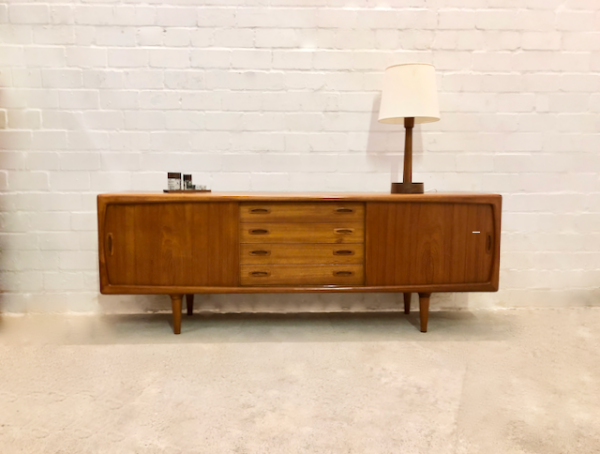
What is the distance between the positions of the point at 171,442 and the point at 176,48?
6.54 ft

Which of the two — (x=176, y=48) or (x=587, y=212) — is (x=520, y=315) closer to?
(x=587, y=212)

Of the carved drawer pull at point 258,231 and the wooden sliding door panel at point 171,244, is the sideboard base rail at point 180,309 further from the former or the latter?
the carved drawer pull at point 258,231

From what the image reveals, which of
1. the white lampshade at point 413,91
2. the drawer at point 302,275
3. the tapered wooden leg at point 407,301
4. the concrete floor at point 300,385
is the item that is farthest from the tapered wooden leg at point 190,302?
the white lampshade at point 413,91

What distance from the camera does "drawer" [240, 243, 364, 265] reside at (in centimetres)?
210

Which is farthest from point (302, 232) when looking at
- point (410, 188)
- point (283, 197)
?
point (410, 188)

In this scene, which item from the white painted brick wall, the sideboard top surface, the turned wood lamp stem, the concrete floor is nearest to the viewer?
the concrete floor

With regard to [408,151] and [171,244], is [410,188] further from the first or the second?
[171,244]

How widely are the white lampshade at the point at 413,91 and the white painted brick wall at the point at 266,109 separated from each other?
0.34m

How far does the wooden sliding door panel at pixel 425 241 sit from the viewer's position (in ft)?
6.92

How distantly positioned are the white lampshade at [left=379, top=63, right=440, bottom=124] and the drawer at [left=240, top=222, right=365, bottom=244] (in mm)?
600

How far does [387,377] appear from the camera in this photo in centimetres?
173

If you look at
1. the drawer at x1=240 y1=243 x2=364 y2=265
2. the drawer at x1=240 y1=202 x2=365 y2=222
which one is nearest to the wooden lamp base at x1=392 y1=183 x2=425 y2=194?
the drawer at x1=240 y1=202 x2=365 y2=222

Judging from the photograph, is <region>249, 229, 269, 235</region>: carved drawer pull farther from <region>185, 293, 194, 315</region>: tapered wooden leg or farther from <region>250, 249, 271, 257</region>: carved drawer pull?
<region>185, 293, 194, 315</region>: tapered wooden leg

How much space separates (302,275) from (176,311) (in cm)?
65
